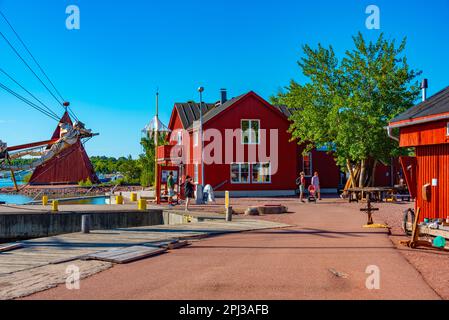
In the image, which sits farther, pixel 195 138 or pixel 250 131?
pixel 195 138

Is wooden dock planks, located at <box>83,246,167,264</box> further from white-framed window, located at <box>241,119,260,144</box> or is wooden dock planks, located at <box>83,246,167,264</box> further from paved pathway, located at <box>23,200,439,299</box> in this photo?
white-framed window, located at <box>241,119,260,144</box>

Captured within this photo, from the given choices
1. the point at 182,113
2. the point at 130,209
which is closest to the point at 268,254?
the point at 130,209

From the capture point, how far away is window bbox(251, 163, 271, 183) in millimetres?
36469

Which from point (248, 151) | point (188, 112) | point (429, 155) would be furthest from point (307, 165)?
point (429, 155)

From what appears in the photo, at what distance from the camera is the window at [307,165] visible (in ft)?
130

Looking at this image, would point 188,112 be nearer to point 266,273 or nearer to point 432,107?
point 432,107

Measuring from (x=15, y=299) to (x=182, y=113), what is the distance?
3749 cm

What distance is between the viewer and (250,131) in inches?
1446

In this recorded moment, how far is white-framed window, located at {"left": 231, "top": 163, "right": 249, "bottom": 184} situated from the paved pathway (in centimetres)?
2176

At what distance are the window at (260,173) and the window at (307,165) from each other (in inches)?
172

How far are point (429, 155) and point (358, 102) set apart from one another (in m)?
14.7

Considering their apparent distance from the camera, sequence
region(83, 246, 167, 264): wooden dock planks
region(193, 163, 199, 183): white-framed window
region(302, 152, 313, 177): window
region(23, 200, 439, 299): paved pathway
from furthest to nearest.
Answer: region(302, 152, 313, 177): window
region(193, 163, 199, 183): white-framed window
region(83, 246, 167, 264): wooden dock planks
region(23, 200, 439, 299): paved pathway

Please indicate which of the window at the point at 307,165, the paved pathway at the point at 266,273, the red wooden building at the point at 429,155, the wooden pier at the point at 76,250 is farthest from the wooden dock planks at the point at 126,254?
the window at the point at 307,165

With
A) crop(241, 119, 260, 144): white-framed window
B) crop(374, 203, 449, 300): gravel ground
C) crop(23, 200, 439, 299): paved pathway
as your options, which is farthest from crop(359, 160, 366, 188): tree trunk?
crop(23, 200, 439, 299): paved pathway
